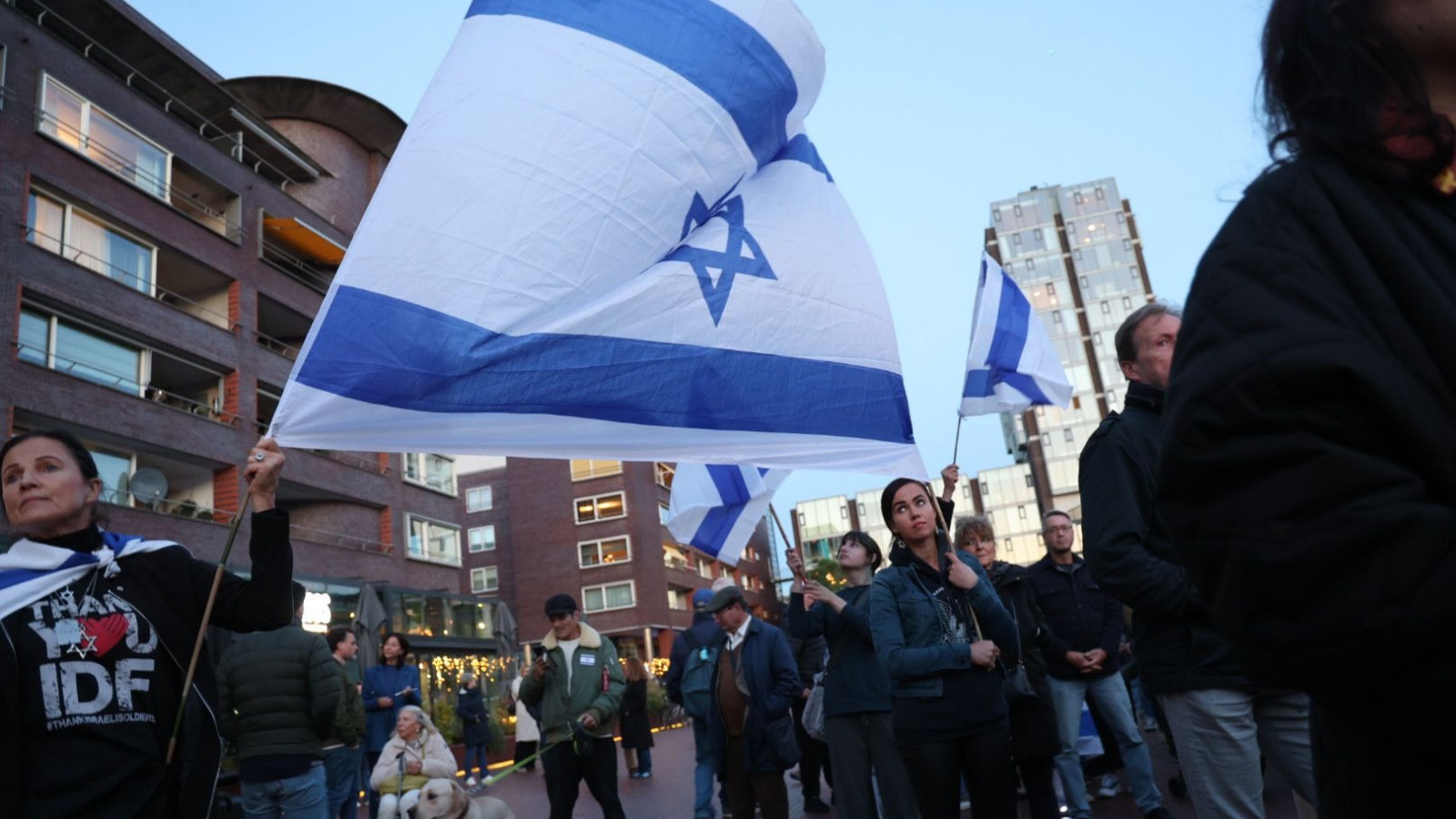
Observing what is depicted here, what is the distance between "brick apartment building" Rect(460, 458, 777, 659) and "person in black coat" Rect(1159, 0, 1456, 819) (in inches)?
2111

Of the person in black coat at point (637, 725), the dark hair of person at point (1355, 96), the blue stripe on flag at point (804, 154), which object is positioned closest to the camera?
the dark hair of person at point (1355, 96)

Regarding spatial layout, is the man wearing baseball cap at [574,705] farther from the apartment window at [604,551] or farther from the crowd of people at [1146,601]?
the apartment window at [604,551]

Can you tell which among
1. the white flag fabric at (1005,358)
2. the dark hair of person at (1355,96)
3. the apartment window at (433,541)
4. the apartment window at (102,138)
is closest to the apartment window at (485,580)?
the apartment window at (433,541)

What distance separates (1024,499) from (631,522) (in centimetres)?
5736

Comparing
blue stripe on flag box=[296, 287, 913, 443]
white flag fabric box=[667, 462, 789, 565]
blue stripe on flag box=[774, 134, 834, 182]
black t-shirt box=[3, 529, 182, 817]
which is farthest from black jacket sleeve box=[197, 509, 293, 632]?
white flag fabric box=[667, 462, 789, 565]

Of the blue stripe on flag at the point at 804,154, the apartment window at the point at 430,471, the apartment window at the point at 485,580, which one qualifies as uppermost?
the apartment window at the point at 430,471

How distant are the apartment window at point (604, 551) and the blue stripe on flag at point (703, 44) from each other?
51.8 m

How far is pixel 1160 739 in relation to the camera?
12680 millimetres

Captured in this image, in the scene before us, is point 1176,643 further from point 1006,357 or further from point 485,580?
point 485,580

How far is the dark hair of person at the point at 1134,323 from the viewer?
12.5 feet

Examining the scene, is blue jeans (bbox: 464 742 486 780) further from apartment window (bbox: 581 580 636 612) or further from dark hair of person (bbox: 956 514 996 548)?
apartment window (bbox: 581 580 636 612)

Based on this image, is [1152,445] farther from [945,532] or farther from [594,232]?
[594,232]

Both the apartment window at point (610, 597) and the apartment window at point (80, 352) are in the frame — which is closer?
the apartment window at point (80, 352)

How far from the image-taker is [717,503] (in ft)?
25.1
